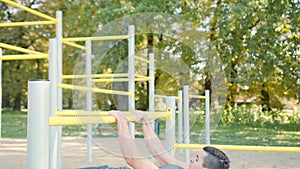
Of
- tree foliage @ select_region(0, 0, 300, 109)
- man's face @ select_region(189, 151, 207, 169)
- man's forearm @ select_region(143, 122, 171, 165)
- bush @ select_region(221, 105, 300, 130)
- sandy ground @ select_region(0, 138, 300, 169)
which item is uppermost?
tree foliage @ select_region(0, 0, 300, 109)

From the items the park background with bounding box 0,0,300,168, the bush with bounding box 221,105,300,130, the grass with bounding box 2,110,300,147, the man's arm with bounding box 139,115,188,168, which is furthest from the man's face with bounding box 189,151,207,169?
the bush with bounding box 221,105,300,130

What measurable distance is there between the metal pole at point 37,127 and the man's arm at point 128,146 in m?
0.63

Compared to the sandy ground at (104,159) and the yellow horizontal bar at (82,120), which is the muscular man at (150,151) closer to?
the yellow horizontal bar at (82,120)

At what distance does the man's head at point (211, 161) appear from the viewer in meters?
2.43

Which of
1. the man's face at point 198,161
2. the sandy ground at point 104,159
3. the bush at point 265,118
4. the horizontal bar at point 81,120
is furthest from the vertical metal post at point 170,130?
the bush at point 265,118

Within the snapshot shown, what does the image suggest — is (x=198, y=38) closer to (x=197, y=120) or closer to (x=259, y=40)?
(x=197, y=120)

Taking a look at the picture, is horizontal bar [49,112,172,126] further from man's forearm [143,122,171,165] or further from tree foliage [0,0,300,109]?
tree foliage [0,0,300,109]

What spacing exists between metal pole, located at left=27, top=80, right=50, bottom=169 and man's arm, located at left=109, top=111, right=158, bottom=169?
63cm

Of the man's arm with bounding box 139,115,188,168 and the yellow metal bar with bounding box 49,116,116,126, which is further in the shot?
the man's arm with bounding box 139,115,188,168

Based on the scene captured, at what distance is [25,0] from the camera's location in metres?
20.6

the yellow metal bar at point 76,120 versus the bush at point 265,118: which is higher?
the yellow metal bar at point 76,120

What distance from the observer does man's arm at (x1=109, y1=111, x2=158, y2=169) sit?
2.25 meters

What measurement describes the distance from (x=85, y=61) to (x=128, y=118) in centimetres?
347

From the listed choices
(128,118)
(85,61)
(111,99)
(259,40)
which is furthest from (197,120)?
(259,40)
